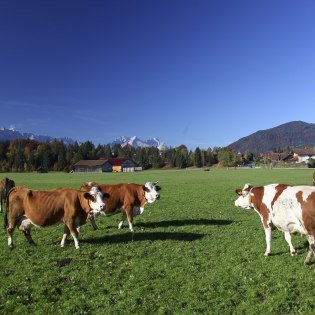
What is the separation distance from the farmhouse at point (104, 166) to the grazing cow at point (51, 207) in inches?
6327

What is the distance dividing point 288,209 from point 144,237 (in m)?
6.49

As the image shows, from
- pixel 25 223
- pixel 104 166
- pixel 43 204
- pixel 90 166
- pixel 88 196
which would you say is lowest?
pixel 25 223

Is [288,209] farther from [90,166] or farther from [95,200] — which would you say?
[90,166]

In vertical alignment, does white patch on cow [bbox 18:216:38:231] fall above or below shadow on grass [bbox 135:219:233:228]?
above

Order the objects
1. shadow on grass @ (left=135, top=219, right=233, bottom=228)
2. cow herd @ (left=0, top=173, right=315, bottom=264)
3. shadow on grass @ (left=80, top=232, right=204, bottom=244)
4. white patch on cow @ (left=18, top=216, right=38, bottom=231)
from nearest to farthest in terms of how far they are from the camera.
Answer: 1. cow herd @ (left=0, top=173, right=315, bottom=264)
2. white patch on cow @ (left=18, top=216, right=38, bottom=231)
3. shadow on grass @ (left=80, top=232, right=204, bottom=244)
4. shadow on grass @ (left=135, top=219, right=233, bottom=228)

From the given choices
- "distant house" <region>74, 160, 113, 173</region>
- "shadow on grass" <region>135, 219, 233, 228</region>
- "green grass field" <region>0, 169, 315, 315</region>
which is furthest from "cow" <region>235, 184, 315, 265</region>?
"distant house" <region>74, 160, 113, 173</region>

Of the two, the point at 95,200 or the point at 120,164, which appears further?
the point at 120,164

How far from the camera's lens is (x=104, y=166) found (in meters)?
183

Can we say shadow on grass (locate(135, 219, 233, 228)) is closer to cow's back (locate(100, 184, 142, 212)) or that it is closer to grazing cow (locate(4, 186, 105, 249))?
cow's back (locate(100, 184, 142, 212))

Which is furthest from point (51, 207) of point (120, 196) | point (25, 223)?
point (120, 196)

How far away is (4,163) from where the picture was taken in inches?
6914

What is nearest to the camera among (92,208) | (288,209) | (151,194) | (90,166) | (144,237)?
(288,209)

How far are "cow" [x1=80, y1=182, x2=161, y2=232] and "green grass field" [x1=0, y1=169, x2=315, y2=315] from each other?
3.43ft

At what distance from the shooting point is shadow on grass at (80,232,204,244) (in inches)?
603
